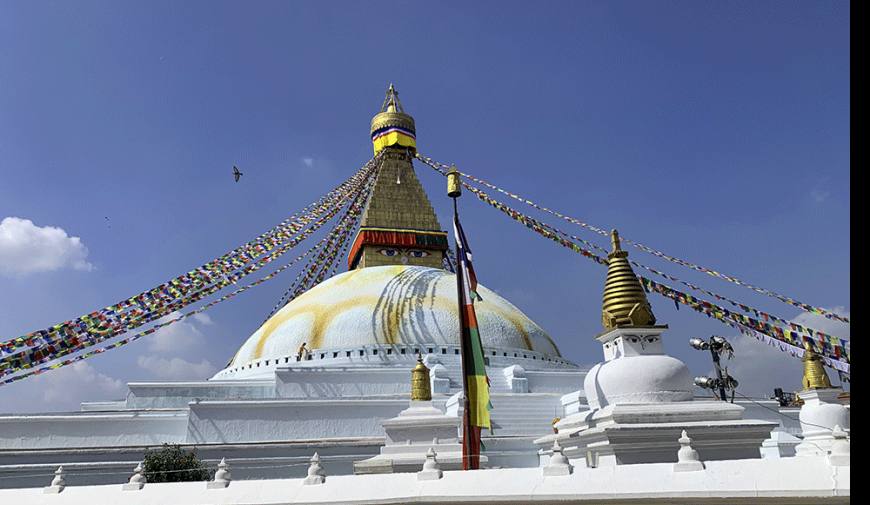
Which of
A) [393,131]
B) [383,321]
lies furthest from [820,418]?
[393,131]

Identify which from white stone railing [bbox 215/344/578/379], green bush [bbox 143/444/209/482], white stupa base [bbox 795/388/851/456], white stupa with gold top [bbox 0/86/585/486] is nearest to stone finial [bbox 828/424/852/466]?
white stupa base [bbox 795/388/851/456]

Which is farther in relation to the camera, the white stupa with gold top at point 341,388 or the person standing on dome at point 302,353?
the person standing on dome at point 302,353

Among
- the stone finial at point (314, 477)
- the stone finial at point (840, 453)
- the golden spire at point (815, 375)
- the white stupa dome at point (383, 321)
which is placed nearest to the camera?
the stone finial at point (840, 453)

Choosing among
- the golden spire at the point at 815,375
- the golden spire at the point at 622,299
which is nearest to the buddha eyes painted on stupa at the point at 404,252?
the golden spire at the point at 622,299

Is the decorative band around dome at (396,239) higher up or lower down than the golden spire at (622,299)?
higher up

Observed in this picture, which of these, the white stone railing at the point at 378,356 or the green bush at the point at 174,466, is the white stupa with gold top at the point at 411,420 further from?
the green bush at the point at 174,466

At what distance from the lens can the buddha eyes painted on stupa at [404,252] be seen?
25330 millimetres

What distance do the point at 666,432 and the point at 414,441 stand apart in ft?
15.4

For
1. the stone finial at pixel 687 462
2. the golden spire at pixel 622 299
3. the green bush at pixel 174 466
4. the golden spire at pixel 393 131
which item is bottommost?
the green bush at pixel 174 466

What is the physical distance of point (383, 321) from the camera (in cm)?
1873

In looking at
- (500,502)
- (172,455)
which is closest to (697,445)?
(500,502)

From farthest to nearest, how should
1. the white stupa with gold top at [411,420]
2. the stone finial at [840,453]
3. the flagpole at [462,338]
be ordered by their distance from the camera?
the flagpole at [462,338]
the white stupa with gold top at [411,420]
the stone finial at [840,453]

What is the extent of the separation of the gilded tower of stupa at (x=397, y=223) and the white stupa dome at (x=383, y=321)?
4200 millimetres

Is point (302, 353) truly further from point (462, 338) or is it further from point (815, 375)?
point (815, 375)
